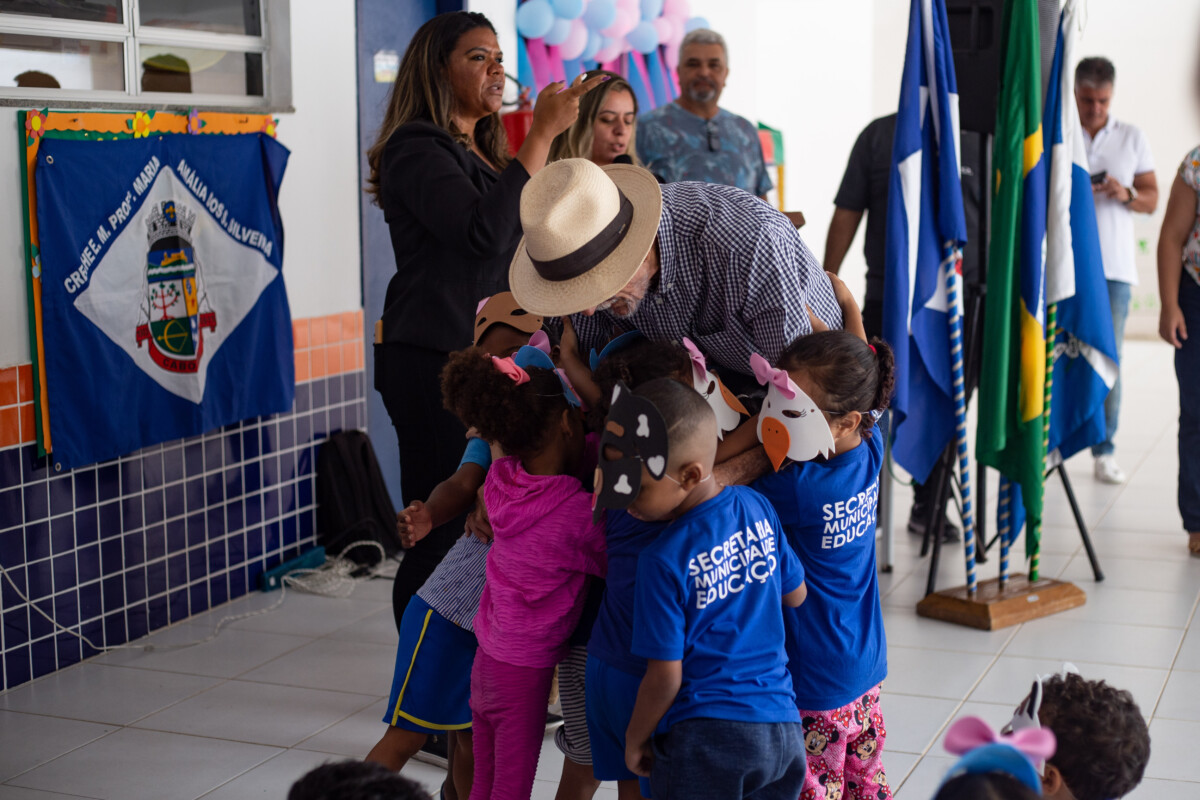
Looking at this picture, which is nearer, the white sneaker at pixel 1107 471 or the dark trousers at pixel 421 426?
the dark trousers at pixel 421 426

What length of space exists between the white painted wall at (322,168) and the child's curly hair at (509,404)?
7.62ft

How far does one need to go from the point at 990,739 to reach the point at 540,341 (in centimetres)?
119

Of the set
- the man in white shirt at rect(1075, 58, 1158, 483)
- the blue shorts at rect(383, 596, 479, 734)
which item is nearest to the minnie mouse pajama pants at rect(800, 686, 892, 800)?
the blue shorts at rect(383, 596, 479, 734)

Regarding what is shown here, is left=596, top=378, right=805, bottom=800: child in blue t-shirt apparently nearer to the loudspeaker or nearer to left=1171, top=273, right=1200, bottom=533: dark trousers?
the loudspeaker

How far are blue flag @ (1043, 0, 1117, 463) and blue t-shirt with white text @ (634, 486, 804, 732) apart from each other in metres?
2.16

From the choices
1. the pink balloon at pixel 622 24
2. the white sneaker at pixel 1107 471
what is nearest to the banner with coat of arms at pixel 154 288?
the pink balloon at pixel 622 24

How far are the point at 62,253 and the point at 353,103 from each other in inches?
55.0

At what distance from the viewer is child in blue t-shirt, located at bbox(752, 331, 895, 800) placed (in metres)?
1.86

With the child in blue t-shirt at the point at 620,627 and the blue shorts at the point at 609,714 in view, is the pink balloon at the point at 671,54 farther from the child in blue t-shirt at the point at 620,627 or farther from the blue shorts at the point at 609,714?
the blue shorts at the point at 609,714

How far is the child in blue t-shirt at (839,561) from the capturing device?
1860 millimetres

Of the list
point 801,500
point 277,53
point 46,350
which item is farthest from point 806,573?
point 277,53

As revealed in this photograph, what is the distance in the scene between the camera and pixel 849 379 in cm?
185

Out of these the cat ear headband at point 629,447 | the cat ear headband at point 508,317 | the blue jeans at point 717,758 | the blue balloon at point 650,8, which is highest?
the blue balloon at point 650,8

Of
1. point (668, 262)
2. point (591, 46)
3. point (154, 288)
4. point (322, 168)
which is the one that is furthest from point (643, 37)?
point (668, 262)
